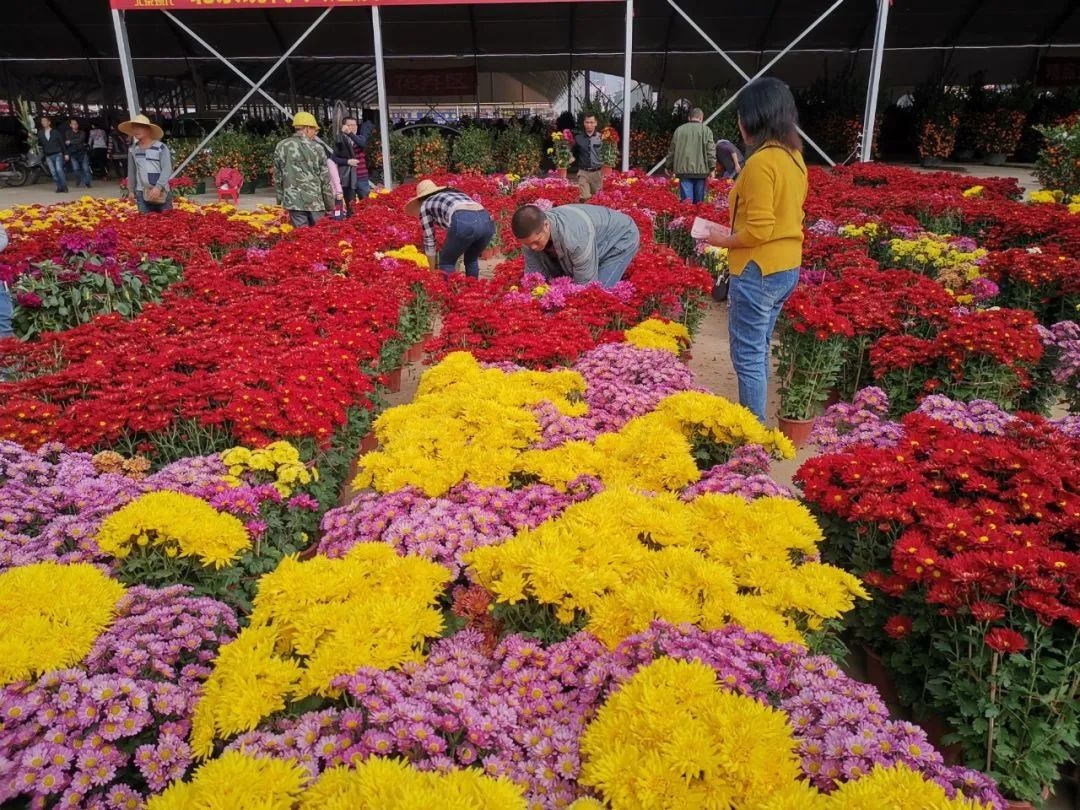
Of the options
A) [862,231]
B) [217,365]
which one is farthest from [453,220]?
[862,231]

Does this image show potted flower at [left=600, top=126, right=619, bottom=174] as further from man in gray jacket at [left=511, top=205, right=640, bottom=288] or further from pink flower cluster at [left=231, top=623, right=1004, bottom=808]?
pink flower cluster at [left=231, top=623, right=1004, bottom=808]

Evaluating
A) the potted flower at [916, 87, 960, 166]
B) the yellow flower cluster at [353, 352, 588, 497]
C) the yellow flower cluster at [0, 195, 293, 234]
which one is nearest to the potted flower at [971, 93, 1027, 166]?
the potted flower at [916, 87, 960, 166]

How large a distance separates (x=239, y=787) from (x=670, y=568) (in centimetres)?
123

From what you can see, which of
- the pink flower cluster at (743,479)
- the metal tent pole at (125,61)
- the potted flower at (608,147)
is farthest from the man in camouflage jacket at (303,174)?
the potted flower at (608,147)

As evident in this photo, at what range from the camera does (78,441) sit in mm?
3244

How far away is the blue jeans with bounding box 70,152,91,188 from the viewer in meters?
20.1

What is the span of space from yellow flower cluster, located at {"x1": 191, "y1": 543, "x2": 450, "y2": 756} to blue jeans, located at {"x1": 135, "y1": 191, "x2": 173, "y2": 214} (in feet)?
27.9

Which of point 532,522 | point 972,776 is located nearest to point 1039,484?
point 972,776

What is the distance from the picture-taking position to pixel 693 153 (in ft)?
34.1

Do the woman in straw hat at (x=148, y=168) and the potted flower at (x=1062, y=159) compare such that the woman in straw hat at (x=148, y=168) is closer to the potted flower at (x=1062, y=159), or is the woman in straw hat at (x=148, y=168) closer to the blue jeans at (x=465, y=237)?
the blue jeans at (x=465, y=237)

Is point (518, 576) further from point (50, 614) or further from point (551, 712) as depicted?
point (50, 614)

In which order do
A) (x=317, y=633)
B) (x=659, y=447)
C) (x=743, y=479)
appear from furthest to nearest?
(x=659, y=447) → (x=743, y=479) → (x=317, y=633)

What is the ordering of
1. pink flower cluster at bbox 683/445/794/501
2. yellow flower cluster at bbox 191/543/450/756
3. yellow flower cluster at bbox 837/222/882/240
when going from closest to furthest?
yellow flower cluster at bbox 191/543/450/756
pink flower cluster at bbox 683/445/794/501
yellow flower cluster at bbox 837/222/882/240

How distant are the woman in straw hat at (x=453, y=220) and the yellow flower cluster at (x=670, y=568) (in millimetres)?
4467
